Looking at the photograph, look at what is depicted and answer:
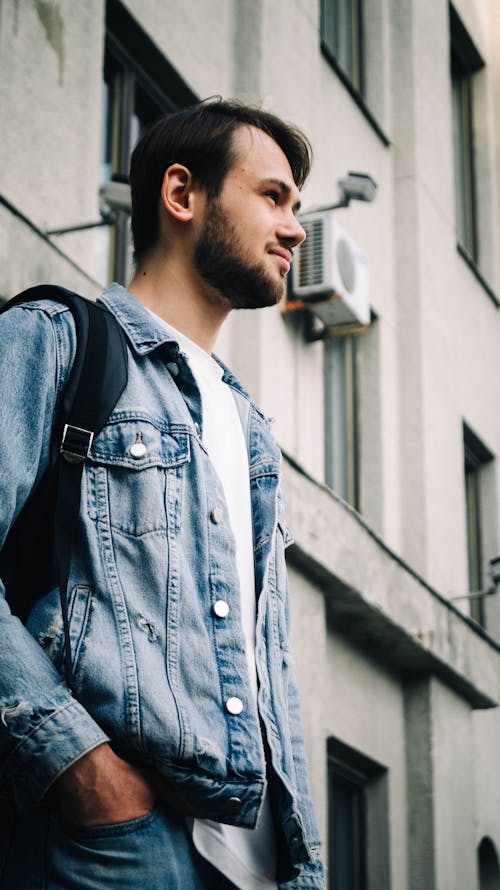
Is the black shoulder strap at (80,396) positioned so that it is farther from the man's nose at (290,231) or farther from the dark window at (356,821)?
the dark window at (356,821)

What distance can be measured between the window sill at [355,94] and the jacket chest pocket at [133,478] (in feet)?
27.1

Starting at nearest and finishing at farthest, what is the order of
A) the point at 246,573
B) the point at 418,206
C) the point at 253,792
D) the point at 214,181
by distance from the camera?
the point at 253,792 < the point at 246,573 < the point at 214,181 < the point at 418,206

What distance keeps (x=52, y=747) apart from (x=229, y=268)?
46.6 inches

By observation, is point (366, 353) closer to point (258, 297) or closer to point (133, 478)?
point (258, 297)

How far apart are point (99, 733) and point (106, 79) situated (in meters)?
6.31

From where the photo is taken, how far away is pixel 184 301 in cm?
308

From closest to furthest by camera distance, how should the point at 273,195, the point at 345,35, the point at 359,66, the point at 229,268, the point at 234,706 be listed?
the point at 234,706 → the point at 229,268 → the point at 273,195 → the point at 345,35 → the point at 359,66

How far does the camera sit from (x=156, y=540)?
2.55m

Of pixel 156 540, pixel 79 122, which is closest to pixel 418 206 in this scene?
pixel 79 122

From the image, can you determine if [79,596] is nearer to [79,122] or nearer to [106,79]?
[79,122]

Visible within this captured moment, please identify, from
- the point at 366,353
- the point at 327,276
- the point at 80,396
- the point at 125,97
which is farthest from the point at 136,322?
the point at 366,353

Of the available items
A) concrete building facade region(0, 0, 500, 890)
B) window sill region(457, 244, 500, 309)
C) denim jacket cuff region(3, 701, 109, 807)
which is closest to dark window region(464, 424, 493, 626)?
concrete building facade region(0, 0, 500, 890)

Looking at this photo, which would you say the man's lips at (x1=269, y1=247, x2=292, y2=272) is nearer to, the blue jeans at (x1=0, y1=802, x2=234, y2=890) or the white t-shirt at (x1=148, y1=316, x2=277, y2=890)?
the white t-shirt at (x1=148, y1=316, x2=277, y2=890)

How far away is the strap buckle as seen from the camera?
256 centimetres
